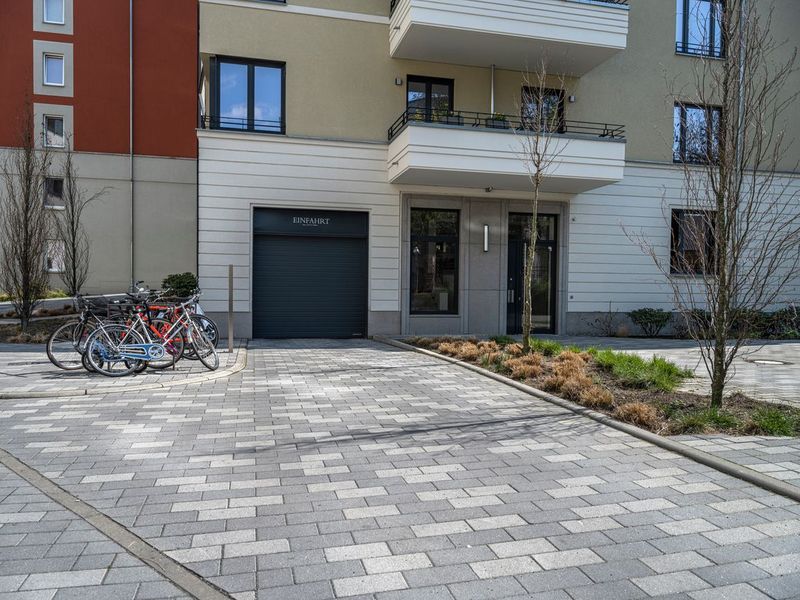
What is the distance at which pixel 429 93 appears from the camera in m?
17.0

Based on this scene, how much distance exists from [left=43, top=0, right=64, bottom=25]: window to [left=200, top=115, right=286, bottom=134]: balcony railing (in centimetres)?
1543

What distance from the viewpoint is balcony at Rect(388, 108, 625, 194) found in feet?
47.4

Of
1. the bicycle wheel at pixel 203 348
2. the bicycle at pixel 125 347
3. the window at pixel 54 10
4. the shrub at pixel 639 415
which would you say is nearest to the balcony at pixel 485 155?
the bicycle wheel at pixel 203 348

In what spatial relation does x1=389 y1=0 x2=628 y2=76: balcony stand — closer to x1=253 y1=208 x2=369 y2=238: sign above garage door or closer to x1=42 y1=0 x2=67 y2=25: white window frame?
x1=253 y1=208 x2=369 y2=238: sign above garage door

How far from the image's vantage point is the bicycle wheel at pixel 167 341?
9484 millimetres

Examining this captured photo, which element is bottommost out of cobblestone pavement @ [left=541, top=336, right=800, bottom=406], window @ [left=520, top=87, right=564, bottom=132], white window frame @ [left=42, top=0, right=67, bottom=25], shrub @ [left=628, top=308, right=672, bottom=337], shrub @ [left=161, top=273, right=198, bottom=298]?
cobblestone pavement @ [left=541, top=336, right=800, bottom=406]

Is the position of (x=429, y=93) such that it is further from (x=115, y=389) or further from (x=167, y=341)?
(x=115, y=389)

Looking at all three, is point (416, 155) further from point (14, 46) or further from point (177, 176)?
point (14, 46)

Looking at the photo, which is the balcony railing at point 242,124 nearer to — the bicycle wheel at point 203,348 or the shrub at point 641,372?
the bicycle wheel at point 203,348

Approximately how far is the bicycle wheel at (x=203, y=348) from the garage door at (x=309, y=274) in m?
5.99

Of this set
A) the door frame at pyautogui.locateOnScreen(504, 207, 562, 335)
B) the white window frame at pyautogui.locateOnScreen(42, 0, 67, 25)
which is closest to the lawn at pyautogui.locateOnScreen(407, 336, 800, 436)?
the door frame at pyautogui.locateOnScreen(504, 207, 562, 335)

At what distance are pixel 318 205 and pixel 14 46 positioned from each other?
59.9ft

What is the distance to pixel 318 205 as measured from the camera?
1599 centimetres

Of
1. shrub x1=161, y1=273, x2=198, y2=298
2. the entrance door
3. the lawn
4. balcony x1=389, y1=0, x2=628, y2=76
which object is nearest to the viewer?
the lawn
